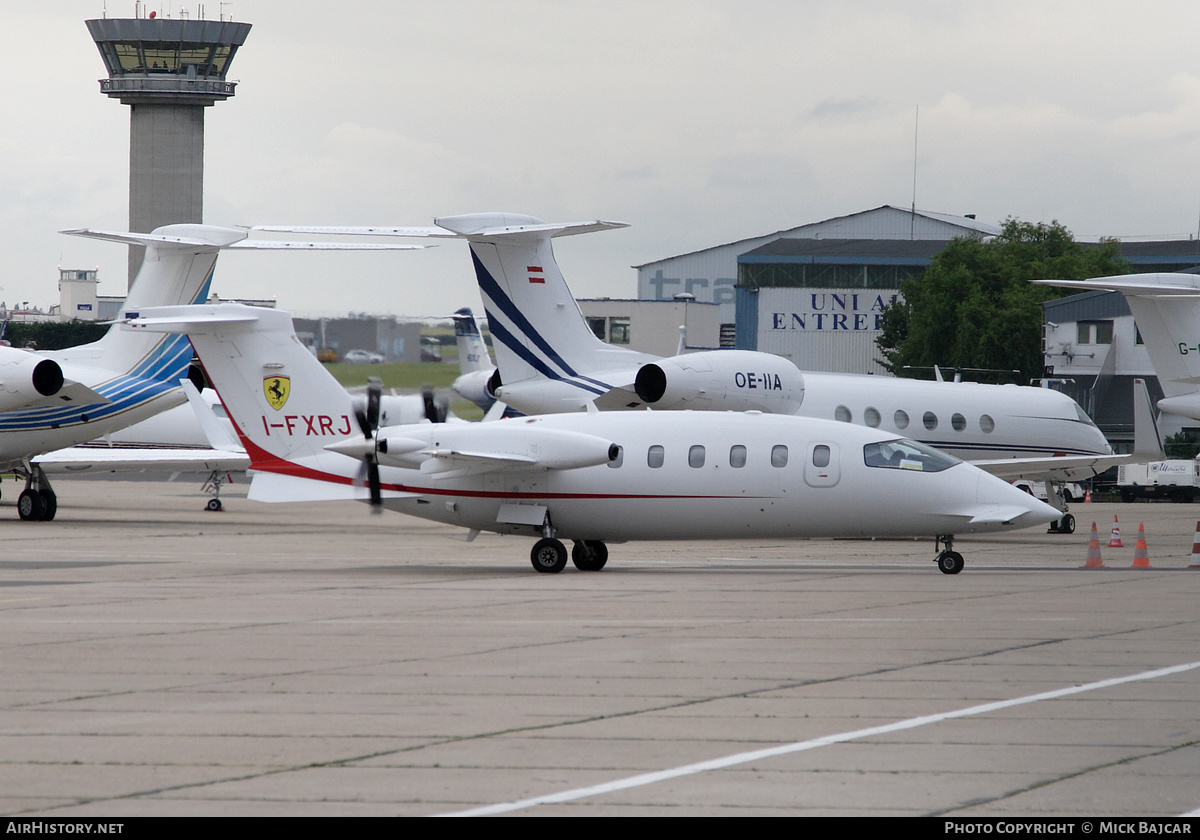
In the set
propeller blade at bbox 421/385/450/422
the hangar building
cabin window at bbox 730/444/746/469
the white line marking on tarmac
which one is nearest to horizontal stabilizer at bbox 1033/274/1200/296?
cabin window at bbox 730/444/746/469

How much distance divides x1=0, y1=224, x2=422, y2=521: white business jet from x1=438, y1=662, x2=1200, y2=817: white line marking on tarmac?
28.6 m

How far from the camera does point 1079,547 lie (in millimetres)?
33906

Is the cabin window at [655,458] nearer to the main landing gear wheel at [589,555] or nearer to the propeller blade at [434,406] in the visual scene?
the main landing gear wheel at [589,555]

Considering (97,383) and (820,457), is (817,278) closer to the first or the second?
(97,383)

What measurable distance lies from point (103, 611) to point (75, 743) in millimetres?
8709

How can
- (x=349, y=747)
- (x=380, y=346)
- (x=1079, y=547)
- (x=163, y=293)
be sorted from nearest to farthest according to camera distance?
(x=349, y=747), (x=380, y=346), (x=1079, y=547), (x=163, y=293)

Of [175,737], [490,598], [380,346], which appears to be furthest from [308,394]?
[175,737]

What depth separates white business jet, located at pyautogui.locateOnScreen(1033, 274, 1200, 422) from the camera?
3416 centimetres

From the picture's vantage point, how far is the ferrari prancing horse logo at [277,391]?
2462cm

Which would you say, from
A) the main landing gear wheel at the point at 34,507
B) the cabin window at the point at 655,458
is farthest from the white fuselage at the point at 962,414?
the main landing gear wheel at the point at 34,507

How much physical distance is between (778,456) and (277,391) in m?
8.58

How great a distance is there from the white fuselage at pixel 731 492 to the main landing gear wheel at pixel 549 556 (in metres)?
0.42

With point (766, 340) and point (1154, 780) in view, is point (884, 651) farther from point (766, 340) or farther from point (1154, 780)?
point (766, 340)

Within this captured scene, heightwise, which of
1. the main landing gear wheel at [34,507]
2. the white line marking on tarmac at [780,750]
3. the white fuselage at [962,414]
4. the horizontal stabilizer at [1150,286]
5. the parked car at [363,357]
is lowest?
the main landing gear wheel at [34,507]
